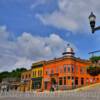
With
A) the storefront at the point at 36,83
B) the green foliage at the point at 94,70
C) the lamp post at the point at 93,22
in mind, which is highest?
the storefront at the point at 36,83

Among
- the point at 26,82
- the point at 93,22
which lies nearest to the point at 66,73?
the point at 26,82

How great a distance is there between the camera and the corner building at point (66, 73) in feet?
227

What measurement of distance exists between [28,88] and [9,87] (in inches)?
548

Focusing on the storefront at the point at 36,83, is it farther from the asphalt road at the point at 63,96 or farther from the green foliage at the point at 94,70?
the green foliage at the point at 94,70

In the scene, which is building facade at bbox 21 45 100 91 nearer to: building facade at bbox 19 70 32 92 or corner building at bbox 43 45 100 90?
corner building at bbox 43 45 100 90

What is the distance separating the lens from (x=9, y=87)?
94375 mm

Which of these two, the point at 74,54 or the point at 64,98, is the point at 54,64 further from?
the point at 64,98

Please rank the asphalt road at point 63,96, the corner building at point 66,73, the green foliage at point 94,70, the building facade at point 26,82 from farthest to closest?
the building facade at point 26,82 < the corner building at point 66,73 < the asphalt road at point 63,96 < the green foliage at point 94,70

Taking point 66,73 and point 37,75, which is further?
point 37,75

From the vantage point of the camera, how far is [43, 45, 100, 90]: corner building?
6925cm

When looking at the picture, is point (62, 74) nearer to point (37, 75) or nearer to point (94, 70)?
point (37, 75)

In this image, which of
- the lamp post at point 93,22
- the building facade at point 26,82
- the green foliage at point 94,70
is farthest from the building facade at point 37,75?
the lamp post at point 93,22

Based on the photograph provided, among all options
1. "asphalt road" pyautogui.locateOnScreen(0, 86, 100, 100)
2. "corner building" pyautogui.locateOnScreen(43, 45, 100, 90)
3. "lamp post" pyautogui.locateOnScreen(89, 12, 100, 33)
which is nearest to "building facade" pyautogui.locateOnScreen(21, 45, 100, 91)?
"corner building" pyautogui.locateOnScreen(43, 45, 100, 90)

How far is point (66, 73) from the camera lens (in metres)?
69.9
